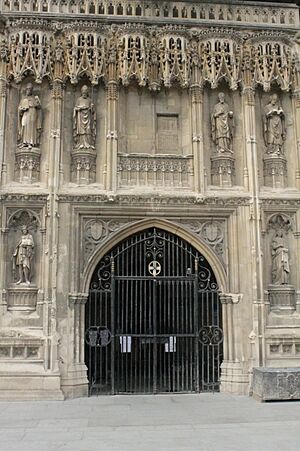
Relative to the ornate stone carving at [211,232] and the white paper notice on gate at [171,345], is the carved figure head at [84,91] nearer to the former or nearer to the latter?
the ornate stone carving at [211,232]

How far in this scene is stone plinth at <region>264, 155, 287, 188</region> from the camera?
41.3 feet

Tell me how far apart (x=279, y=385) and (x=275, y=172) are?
4.92m

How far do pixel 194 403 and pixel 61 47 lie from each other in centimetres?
854

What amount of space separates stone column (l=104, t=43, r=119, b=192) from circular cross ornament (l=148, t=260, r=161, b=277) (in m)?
1.91

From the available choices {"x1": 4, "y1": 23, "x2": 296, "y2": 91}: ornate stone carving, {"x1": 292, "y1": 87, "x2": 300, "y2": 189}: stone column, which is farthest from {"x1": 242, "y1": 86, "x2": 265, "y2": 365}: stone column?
{"x1": 292, "y1": 87, "x2": 300, "y2": 189}: stone column

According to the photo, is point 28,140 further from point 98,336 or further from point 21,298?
point 98,336

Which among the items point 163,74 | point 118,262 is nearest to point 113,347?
point 118,262

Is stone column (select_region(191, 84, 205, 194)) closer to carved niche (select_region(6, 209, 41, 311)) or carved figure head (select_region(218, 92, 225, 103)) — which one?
carved figure head (select_region(218, 92, 225, 103))

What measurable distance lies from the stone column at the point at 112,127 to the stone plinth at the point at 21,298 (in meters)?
2.86

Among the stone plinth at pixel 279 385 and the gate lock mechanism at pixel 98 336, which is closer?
the stone plinth at pixel 279 385

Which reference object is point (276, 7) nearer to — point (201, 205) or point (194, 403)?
point (201, 205)

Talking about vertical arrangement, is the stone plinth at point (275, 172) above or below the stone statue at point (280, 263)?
above

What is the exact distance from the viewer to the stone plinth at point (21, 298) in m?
11.6

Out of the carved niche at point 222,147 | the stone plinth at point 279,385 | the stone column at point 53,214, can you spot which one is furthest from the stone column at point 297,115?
the stone column at point 53,214
